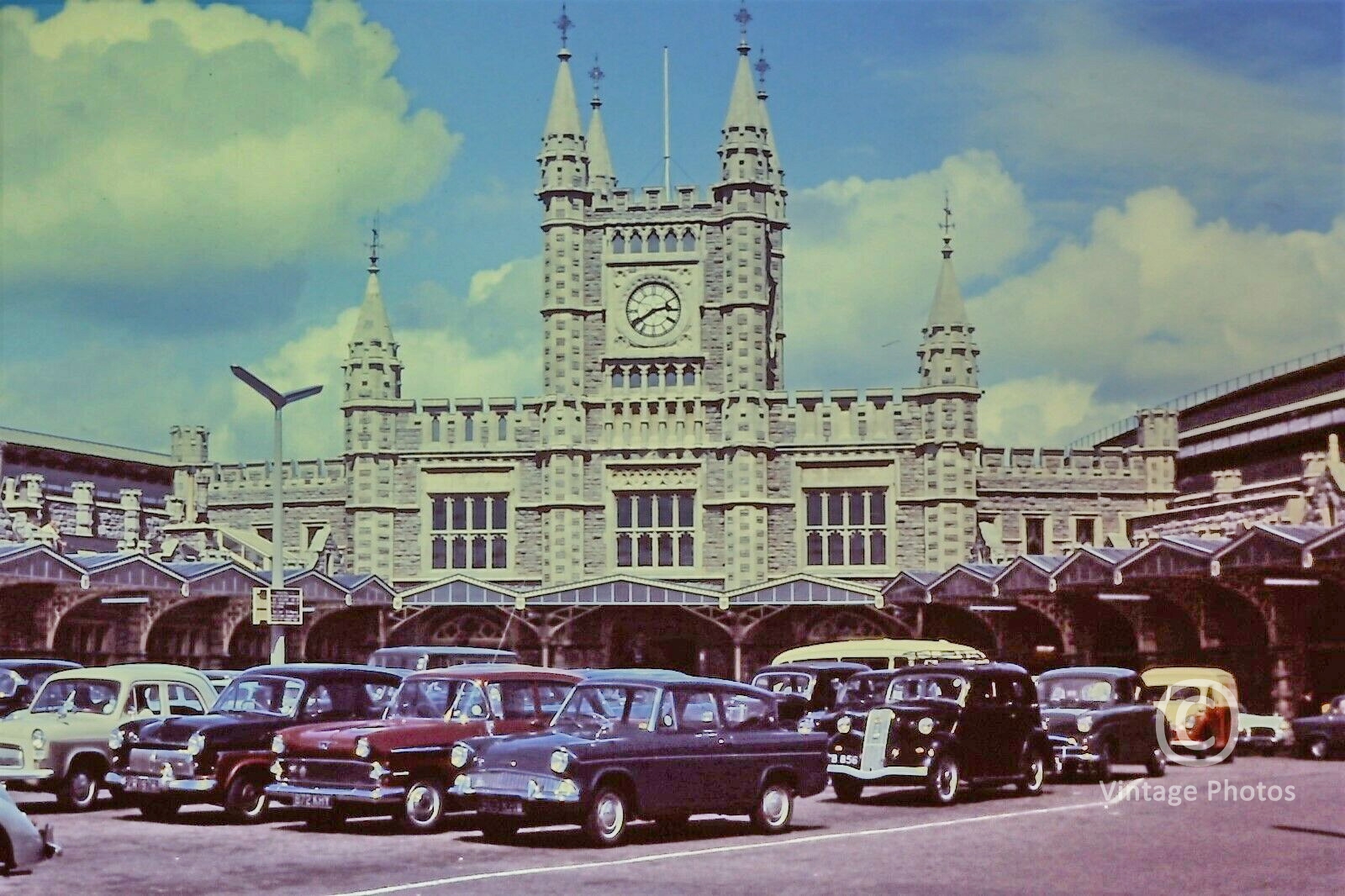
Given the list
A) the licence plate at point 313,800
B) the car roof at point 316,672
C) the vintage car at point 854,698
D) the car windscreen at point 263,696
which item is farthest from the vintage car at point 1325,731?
the licence plate at point 313,800

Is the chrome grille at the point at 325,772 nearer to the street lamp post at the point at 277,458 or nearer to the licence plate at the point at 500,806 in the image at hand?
the licence plate at the point at 500,806

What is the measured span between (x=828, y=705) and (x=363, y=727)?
32.9ft

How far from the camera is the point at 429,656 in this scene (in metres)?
31.5

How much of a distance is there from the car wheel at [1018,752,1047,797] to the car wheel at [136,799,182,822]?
980 cm

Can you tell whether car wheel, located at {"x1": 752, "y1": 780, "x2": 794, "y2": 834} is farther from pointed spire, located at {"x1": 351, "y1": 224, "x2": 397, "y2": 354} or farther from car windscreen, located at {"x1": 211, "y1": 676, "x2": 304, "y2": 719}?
pointed spire, located at {"x1": 351, "y1": 224, "x2": 397, "y2": 354}

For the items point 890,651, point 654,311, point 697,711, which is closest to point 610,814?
point 697,711

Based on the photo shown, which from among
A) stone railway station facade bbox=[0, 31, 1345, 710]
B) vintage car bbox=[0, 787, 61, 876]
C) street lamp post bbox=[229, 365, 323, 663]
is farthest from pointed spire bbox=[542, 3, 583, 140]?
vintage car bbox=[0, 787, 61, 876]

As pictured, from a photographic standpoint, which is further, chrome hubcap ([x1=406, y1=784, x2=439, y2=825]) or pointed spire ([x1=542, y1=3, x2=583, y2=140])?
pointed spire ([x1=542, y1=3, x2=583, y2=140])

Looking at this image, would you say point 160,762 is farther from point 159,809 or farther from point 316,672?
point 316,672

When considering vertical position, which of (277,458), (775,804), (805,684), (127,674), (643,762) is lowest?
(775,804)

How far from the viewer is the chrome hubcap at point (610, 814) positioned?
688 inches

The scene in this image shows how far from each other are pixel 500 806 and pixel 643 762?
1.37 meters

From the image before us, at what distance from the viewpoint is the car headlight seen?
18.2m

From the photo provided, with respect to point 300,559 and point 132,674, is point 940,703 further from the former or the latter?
point 300,559
